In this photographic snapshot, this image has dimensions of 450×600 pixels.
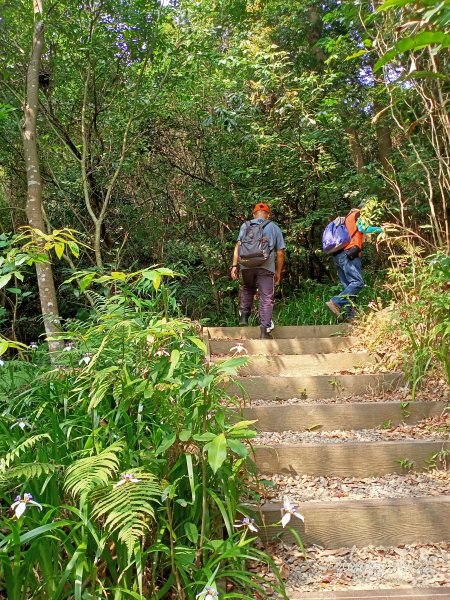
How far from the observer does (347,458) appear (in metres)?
2.94

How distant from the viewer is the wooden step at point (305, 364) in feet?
14.4

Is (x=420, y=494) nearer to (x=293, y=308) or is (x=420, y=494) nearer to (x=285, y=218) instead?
(x=293, y=308)

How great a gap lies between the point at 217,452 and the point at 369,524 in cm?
134

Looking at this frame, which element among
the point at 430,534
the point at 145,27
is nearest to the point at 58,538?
the point at 430,534

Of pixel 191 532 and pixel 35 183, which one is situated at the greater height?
pixel 35 183

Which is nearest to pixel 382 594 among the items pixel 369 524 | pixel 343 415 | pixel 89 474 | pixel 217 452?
pixel 369 524

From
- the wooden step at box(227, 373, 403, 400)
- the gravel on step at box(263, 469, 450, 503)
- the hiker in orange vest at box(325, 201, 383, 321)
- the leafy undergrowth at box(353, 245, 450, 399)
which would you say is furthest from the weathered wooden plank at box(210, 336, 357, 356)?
the gravel on step at box(263, 469, 450, 503)

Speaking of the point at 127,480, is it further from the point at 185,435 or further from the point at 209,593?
the point at 209,593

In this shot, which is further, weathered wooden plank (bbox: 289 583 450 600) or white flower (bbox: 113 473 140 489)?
weathered wooden plank (bbox: 289 583 450 600)

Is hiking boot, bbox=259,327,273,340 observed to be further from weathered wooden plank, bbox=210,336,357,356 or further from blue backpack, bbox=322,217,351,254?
blue backpack, bbox=322,217,351,254

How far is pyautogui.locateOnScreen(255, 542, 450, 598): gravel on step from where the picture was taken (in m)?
2.11

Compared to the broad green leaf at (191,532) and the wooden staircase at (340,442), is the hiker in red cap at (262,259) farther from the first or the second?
the broad green leaf at (191,532)

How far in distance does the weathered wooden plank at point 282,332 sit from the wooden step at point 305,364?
0.89 meters

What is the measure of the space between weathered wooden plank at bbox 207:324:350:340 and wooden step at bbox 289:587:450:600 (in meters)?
3.42
